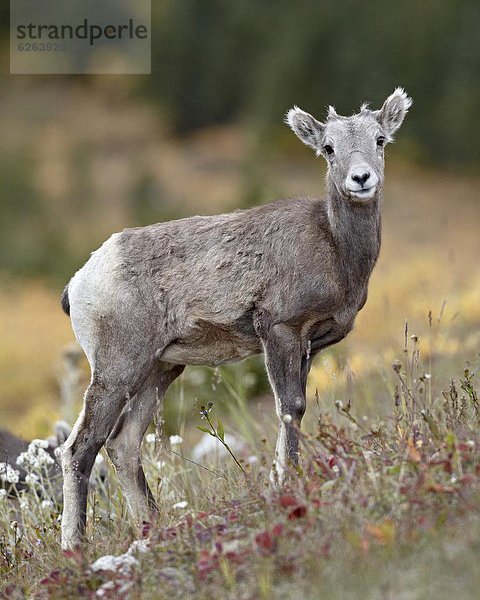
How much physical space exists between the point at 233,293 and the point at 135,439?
136 cm

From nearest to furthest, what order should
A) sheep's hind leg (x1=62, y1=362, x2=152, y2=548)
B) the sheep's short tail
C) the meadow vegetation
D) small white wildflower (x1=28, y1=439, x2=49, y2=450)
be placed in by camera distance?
the meadow vegetation
sheep's hind leg (x1=62, y1=362, x2=152, y2=548)
small white wildflower (x1=28, y1=439, x2=49, y2=450)
the sheep's short tail

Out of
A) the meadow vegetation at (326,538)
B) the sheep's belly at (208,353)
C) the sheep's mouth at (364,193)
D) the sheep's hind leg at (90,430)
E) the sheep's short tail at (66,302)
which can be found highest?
the sheep's mouth at (364,193)

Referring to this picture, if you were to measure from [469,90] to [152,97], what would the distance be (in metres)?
22.5

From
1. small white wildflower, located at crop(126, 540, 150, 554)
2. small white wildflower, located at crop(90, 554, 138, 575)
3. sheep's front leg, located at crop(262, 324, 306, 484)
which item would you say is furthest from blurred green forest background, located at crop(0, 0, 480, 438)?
small white wildflower, located at crop(90, 554, 138, 575)

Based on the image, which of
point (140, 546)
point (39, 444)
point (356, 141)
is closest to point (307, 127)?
point (356, 141)

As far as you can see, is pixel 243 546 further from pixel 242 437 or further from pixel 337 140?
pixel 242 437

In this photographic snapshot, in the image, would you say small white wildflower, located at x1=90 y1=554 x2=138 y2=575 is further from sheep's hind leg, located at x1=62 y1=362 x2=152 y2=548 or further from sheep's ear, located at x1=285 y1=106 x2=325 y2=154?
sheep's ear, located at x1=285 y1=106 x2=325 y2=154

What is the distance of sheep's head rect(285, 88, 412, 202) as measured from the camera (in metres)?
6.74

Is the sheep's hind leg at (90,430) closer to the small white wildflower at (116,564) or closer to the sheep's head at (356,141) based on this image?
the small white wildflower at (116,564)

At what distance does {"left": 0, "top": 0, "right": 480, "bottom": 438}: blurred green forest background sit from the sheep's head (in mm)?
12844

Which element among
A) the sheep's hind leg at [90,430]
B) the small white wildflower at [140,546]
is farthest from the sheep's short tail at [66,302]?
the small white wildflower at [140,546]

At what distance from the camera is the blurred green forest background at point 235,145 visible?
2956 cm

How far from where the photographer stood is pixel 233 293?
7.08m

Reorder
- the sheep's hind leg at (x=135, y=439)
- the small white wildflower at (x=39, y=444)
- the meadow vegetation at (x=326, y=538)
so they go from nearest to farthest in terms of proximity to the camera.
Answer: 1. the meadow vegetation at (x=326, y=538)
2. the small white wildflower at (x=39, y=444)
3. the sheep's hind leg at (x=135, y=439)
